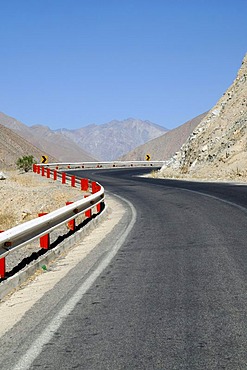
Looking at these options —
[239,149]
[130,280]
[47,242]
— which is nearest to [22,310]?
[130,280]

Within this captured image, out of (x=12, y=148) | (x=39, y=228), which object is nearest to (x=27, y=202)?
(x=39, y=228)

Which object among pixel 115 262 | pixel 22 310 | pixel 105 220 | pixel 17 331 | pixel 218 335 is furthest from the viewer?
pixel 105 220

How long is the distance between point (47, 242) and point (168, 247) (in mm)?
2104

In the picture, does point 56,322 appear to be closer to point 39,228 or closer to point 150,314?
point 150,314

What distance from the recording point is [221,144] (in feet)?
144

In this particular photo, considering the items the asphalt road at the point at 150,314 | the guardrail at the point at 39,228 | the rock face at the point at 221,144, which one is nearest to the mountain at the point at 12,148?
the rock face at the point at 221,144

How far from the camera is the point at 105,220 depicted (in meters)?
15.8

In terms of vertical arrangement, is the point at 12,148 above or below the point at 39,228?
above

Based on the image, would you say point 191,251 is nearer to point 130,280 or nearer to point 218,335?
point 130,280

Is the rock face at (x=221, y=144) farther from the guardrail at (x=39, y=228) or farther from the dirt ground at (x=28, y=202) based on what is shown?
the guardrail at (x=39, y=228)

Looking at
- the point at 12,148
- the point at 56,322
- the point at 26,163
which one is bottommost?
the point at 56,322

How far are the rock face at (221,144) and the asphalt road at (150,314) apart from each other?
27.4 m

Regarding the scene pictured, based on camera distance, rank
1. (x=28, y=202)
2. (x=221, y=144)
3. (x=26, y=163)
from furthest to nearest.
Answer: (x=26, y=163)
(x=221, y=144)
(x=28, y=202)

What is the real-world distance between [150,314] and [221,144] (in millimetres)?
38901
